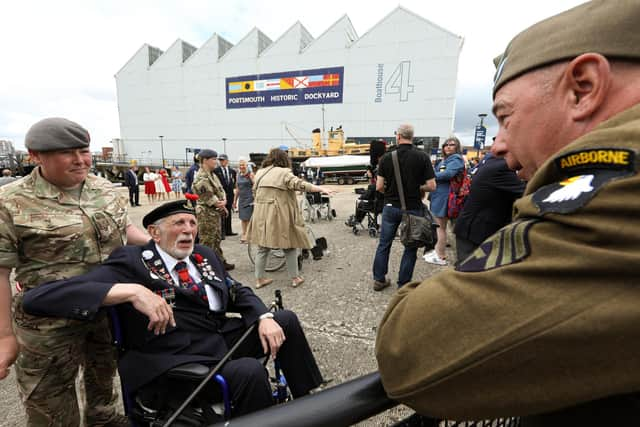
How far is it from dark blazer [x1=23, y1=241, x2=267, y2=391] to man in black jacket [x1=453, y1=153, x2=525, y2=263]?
1951 millimetres

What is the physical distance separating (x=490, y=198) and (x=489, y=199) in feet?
0.04

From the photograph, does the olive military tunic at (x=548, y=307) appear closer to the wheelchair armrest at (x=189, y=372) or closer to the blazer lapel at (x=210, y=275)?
the wheelchair armrest at (x=189, y=372)

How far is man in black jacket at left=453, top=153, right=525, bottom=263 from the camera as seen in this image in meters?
2.46

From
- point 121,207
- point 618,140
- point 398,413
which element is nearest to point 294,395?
point 398,413

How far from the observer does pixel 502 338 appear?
396 millimetres

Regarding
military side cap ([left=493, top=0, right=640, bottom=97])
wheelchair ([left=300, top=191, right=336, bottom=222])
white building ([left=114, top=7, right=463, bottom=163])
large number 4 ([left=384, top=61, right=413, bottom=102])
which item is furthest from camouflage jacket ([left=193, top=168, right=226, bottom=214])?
large number 4 ([left=384, top=61, right=413, bottom=102])

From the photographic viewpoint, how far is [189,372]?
1.51 meters

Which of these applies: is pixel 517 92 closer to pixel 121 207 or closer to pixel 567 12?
pixel 567 12

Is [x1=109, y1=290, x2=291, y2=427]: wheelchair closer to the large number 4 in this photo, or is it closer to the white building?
the white building

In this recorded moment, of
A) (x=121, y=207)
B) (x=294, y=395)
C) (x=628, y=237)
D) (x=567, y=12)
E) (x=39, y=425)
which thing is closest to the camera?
(x=628, y=237)

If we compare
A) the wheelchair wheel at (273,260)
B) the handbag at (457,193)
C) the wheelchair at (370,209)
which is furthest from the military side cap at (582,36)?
Result: the wheelchair at (370,209)

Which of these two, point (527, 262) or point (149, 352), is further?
point (149, 352)

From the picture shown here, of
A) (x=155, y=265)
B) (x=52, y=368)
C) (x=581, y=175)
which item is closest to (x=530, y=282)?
(x=581, y=175)

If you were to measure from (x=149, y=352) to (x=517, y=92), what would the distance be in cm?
197
